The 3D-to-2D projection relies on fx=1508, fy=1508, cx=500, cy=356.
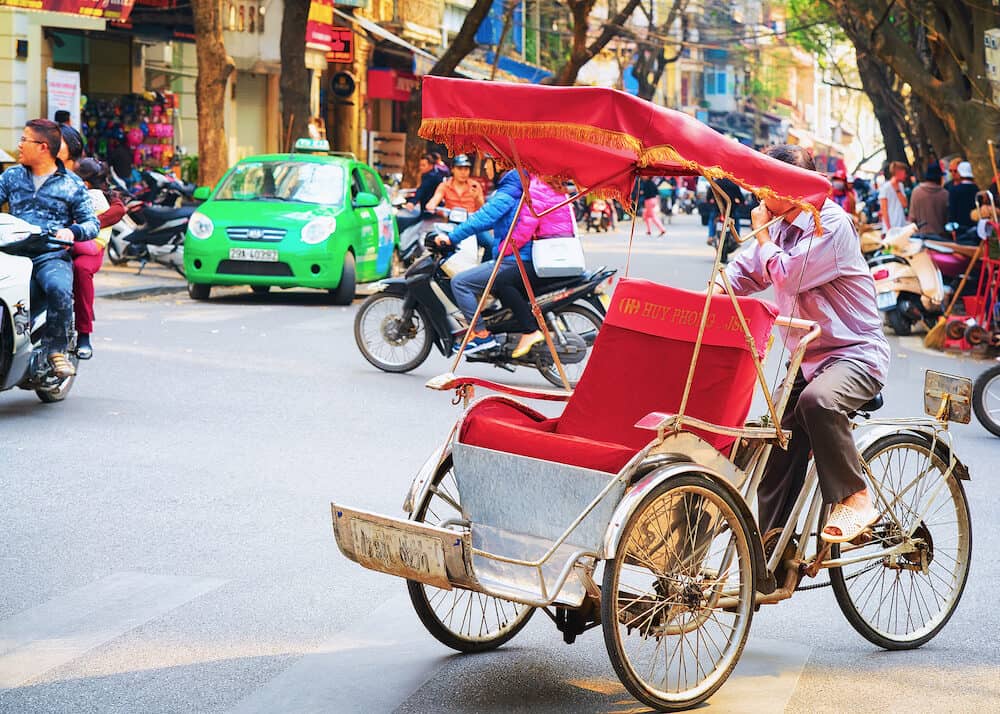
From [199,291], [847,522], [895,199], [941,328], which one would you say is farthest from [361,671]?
[895,199]

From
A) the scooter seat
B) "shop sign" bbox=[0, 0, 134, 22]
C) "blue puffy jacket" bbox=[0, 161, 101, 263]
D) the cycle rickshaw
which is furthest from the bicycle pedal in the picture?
"shop sign" bbox=[0, 0, 134, 22]

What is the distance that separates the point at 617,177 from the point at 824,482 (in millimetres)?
1189

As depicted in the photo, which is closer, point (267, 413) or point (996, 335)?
point (267, 413)

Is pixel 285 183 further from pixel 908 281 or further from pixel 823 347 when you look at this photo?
pixel 823 347

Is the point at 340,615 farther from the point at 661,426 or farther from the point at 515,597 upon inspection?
the point at 661,426

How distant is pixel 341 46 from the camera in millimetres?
31281

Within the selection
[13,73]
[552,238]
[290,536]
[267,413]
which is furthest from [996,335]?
[13,73]

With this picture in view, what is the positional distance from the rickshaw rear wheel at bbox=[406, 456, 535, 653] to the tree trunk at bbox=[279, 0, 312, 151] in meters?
17.7

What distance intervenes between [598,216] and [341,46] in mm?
10050

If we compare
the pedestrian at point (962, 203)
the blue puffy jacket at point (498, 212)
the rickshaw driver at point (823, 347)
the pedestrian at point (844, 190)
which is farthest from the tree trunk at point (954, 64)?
the rickshaw driver at point (823, 347)

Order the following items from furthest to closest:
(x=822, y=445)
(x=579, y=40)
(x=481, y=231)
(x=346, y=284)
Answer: (x=579, y=40) → (x=346, y=284) → (x=481, y=231) → (x=822, y=445)

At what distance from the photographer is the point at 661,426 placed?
4324 millimetres

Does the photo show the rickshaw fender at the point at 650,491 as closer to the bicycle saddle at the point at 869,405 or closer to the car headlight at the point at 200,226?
the bicycle saddle at the point at 869,405

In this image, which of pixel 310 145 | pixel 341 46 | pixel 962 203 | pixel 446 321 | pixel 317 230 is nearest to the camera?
pixel 446 321
